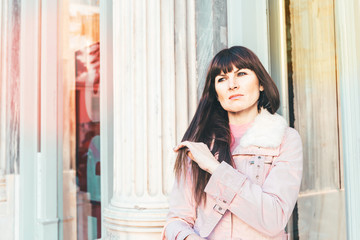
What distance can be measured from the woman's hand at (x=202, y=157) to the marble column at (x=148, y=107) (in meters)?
0.99

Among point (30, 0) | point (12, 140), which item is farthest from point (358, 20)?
point (12, 140)

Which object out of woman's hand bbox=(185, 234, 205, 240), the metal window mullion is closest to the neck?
woman's hand bbox=(185, 234, 205, 240)

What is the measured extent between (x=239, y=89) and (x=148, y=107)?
1.04 meters

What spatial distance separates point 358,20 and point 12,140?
5244 mm

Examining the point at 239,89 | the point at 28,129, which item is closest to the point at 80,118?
the point at 28,129

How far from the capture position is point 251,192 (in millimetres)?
1499

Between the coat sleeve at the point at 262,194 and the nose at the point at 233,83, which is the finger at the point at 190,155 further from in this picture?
the nose at the point at 233,83

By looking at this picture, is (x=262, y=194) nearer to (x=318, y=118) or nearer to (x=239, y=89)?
(x=239, y=89)

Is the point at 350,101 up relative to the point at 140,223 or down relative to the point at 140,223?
up

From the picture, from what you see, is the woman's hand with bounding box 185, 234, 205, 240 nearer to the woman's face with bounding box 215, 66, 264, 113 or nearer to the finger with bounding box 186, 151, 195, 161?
the finger with bounding box 186, 151, 195, 161

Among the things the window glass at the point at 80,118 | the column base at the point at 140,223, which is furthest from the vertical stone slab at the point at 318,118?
the window glass at the point at 80,118

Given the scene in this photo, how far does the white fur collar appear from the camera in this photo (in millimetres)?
1648

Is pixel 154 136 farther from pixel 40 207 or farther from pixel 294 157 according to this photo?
pixel 40 207

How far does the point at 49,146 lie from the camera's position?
484 cm
